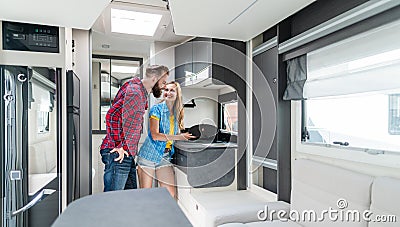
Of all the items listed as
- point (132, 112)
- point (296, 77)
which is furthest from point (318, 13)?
point (132, 112)

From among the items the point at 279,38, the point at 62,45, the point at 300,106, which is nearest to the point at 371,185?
the point at 300,106

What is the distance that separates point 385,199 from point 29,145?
2.22 metres

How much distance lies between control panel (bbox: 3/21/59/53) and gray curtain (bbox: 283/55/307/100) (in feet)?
6.10

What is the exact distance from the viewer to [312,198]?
170cm

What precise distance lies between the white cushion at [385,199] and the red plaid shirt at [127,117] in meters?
1.71


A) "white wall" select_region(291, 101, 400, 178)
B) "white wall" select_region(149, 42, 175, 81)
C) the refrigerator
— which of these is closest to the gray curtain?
"white wall" select_region(291, 101, 400, 178)

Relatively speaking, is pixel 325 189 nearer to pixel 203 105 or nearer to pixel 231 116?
pixel 231 116

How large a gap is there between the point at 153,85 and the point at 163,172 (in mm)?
985

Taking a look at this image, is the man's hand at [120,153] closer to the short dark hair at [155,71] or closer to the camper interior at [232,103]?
the camper interior at [232,103]

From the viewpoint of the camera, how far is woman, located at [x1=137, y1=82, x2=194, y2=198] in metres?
2.35

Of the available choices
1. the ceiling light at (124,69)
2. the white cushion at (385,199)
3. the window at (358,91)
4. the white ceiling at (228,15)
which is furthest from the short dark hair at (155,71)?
the white cushion at (385,199)

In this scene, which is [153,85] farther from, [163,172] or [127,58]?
[163,172]

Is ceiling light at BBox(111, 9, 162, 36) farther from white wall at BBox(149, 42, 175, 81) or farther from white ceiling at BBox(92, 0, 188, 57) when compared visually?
white wall at BBox(149, 42, 175, 81)

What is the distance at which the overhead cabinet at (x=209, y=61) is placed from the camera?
Answer: 2771mm
